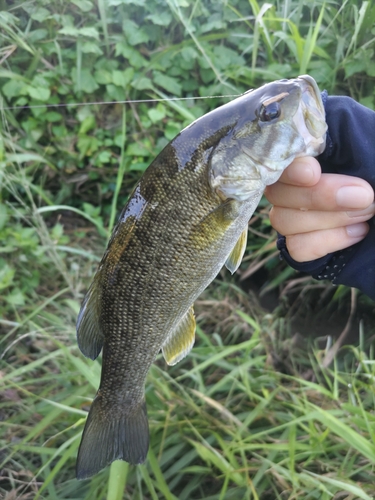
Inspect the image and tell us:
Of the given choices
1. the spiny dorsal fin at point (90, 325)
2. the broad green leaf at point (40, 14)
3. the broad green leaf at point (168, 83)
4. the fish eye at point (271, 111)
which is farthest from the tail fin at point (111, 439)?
the broad green leaf at point (40, 14)

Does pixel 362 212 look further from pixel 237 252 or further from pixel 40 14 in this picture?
pixel 40 14

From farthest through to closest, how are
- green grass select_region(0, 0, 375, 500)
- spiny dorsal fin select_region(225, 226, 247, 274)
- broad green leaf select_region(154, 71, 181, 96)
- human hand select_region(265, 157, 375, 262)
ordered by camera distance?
broad green leaf select_region(154, 71, 181, 96) < green grass select_region(0, 0, 375, 500) < spiny dorsal fin select_region(225, 226, 247, 274) < human hand select_region(265, 157, 375, 262)

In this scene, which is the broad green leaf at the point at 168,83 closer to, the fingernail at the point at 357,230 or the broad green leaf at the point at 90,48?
the broad green leaf at the point at 90,48

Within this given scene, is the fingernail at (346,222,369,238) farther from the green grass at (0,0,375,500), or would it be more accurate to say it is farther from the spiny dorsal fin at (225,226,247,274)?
the green grass at (0,0,375,500)

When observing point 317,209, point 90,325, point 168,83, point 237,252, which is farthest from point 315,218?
point 168,83

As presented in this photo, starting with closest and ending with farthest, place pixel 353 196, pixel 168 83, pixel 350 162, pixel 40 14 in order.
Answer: pixel 353 196 < pixel 350 162 < pixel 168 83 < pixel 40 14

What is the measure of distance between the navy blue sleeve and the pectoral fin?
0.43 meters

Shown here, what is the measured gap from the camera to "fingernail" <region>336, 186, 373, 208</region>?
1.18m

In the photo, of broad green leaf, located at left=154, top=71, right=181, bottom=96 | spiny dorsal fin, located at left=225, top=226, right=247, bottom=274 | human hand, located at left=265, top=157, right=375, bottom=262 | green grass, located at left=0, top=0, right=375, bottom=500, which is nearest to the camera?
human hand, located at left=265, top=157, right=375, bottom=262

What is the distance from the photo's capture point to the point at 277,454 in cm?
175

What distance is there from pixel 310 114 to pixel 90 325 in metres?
0.93

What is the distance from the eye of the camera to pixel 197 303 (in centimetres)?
254

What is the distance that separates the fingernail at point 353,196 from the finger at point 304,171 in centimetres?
10

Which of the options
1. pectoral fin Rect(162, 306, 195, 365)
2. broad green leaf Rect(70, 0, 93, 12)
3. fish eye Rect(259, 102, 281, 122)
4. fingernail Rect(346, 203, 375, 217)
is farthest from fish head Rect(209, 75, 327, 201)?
broad green leaf Rect(70, 0, 93, 12)
